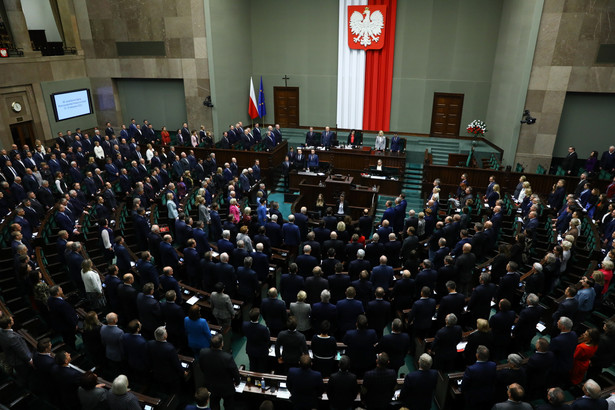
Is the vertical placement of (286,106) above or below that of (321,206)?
above

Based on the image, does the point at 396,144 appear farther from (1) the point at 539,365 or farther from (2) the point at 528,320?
(1) the point at 539,365

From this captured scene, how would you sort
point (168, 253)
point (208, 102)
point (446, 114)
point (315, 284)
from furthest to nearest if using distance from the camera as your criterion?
point (446, 114) → point (208, 102) → point (168, 253) → point (315, 284)

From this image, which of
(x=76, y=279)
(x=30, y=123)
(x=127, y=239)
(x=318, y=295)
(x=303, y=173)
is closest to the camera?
(x=318, y=295)

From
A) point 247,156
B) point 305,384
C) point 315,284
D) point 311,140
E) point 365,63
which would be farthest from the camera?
point 365,63

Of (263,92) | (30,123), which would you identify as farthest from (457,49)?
(30,123)

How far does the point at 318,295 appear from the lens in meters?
6.55

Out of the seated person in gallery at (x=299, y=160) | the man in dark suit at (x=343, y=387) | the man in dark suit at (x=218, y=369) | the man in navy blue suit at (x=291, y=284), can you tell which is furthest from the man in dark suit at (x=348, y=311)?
the seated person in gallery at (x=299, y=160)

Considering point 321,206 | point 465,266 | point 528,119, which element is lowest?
point 321,206

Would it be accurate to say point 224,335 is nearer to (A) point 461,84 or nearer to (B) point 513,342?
(B) point 513,342

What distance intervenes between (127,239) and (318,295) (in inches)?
233

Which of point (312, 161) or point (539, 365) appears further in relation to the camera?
point (312, 161)

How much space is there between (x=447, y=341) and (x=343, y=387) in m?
1.75

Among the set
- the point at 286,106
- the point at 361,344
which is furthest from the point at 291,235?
the point at 286,106

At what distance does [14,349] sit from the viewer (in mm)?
4945
